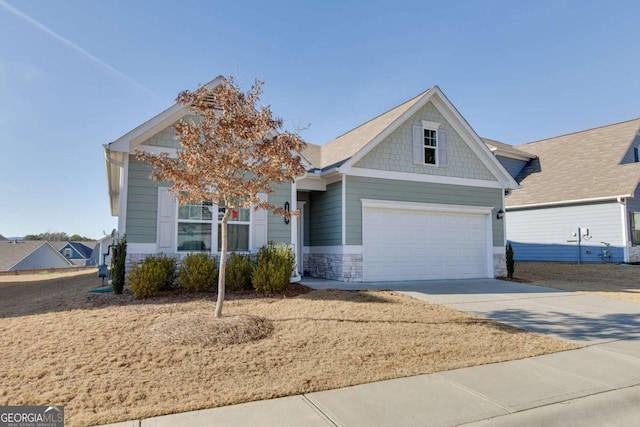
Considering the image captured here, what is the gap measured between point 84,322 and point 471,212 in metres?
12.0

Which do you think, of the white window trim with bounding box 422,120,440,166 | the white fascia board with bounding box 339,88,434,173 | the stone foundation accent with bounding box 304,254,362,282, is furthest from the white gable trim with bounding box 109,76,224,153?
the white window trim with bounding box 422,120,440,166

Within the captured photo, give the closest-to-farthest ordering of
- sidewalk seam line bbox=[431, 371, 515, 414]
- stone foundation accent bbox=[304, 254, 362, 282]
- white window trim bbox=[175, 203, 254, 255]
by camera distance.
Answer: sidewalk seam line bbox=[431, 371, 515, 414] < white window trim bbox=[175, 203, 254, 255] < stone foundation accent bbox=[304, 254, 362, 282]

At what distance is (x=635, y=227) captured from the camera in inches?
696

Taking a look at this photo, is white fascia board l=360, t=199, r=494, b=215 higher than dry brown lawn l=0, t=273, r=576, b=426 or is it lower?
higher

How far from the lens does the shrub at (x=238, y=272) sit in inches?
367

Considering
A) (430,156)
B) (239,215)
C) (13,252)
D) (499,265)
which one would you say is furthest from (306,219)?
(13,252)

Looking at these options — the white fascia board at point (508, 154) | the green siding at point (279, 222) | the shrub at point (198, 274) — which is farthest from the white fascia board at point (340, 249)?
the white fascia board at point (508, 154)

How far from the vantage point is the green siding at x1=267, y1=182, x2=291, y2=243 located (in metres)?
11.0

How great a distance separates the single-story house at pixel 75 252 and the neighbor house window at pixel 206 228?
45548 mm

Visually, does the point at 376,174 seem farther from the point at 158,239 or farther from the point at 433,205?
the point at 158,239

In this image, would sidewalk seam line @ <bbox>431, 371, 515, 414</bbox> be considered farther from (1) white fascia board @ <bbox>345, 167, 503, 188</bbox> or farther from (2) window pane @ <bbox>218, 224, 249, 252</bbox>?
(1) white fascia board @ <bbox>345, 167, 503, 188</bbox>

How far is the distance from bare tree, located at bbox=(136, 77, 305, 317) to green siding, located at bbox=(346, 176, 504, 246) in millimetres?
5295

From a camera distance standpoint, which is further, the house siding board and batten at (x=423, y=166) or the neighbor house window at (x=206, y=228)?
the house siding board and batten at (x=423, y=166)

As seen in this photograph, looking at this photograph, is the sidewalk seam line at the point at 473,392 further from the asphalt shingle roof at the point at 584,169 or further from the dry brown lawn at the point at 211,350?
the asphalt shingle roof at the point at 584,169
